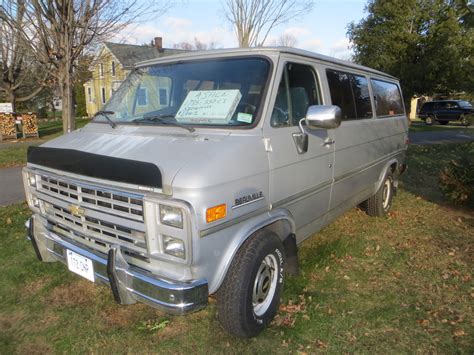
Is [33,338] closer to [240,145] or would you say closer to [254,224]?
[254,224]

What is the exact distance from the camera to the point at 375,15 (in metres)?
23.5

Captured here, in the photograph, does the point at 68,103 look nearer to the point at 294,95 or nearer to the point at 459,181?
the point at 294,95

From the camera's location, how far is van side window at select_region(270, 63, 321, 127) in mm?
3166

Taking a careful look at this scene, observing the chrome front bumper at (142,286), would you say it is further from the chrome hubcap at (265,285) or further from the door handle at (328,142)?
the door handle at (328,142)

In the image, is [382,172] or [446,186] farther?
[446,186]

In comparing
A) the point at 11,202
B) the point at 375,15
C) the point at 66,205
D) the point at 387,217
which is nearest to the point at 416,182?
the point at 387,217

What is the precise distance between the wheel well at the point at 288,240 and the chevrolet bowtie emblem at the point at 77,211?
1.44 meters

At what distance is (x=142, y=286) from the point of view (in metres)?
2.47

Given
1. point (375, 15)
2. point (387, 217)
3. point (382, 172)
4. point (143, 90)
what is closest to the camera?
point (143, 90)

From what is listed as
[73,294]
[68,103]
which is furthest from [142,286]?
[68,103]

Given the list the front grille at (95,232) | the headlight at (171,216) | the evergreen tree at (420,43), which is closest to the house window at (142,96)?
the front grille at (95,232)

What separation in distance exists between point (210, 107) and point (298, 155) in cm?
86

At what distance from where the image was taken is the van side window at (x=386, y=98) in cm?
527

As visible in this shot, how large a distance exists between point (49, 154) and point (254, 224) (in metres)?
1.73
